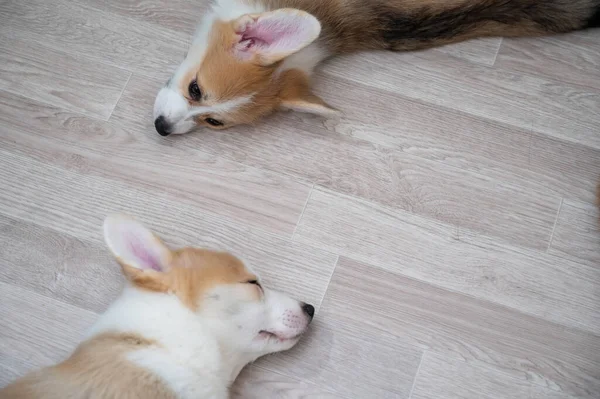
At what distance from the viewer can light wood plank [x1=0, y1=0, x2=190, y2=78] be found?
2.33 m

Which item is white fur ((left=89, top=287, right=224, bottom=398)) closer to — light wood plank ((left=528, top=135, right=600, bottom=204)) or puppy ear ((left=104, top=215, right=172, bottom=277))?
puppy ear ((left=104, top=215, right=172, bottom=277))

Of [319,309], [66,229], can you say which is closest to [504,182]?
[319,309]

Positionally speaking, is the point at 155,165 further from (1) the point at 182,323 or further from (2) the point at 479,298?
(2) the point at 479,298

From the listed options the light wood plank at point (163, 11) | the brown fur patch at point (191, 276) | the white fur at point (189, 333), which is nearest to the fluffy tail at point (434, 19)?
the light wood plank at point (163, 11)

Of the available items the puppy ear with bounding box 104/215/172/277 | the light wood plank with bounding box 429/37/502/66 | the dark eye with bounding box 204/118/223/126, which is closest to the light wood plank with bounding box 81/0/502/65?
the light wood plank with bounding box 429/37/502/66

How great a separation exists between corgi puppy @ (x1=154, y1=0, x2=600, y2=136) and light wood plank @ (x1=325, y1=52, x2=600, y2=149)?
60mm

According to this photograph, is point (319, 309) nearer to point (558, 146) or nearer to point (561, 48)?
point (558, 146)

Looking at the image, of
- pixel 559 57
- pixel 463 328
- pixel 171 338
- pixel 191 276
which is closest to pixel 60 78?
pixel 191 276

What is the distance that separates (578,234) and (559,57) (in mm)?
625

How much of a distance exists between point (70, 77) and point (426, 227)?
4.24 feet

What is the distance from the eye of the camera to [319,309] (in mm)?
2033

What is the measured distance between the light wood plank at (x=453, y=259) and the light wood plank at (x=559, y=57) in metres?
0.63

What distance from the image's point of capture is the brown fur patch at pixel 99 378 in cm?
156

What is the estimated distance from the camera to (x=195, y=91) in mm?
2135
